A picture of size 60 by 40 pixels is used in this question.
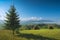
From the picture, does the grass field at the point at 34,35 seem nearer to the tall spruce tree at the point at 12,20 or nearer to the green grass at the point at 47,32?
the green grass at the point at 47,32

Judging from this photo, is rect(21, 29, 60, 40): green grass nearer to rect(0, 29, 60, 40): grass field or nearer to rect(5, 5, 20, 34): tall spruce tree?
rect(0, 29, 60, 40): grass field

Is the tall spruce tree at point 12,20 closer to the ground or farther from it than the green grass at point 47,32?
farther from it

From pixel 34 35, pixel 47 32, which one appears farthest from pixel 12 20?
pixel 47 32

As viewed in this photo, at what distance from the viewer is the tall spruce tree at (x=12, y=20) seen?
9656mm

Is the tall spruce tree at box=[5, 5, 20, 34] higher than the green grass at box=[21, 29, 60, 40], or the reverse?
the tall spruce tree at box=[5, 5, 20, 34]

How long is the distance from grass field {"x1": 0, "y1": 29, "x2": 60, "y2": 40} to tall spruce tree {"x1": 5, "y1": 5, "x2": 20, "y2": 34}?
0.37 meters

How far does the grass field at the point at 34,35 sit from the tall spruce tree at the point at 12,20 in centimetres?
37

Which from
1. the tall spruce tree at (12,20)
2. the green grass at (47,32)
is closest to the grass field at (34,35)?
the green grass at (47,32)

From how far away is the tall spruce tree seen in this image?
380 inches

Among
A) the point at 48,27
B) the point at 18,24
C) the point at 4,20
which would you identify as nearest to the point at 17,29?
the point at 18,24

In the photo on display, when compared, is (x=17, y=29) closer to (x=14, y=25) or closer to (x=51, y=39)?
(x=14, y=25)

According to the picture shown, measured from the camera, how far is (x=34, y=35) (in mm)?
9977

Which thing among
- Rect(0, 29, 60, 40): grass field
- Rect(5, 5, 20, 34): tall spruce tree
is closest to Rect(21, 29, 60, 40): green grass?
Rect(0, 29, 60, 40): grass field

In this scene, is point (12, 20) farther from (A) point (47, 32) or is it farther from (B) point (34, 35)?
(A) point (47, 32)
